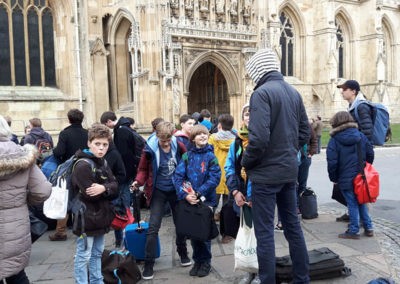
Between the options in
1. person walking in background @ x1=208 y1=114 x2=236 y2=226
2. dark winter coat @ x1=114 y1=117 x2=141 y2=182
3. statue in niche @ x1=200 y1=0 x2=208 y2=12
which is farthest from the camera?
statue in niche @ x1=200 y1=0 x2=208 y2=12

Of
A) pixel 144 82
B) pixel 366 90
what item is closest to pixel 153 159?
pixel 144 82

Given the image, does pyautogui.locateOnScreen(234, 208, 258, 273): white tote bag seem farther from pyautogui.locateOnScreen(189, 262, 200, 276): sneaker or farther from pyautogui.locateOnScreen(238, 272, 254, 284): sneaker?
pyautogui.locateOnScreen(189, 262, 200, 276): sneaker

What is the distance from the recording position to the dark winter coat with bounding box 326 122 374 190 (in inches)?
216

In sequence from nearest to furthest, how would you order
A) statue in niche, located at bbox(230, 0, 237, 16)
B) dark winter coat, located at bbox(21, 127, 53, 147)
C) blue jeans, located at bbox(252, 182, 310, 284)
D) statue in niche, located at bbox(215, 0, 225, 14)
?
blue jeans, located at bbox(252, 182, 310, 284), dark winter coat, located at bbox(21, 127, 53, 147), statue in niche, located at bbox(215, 0, 225, 14), statue in niche, located at bbox(230, 0, 237, 16)

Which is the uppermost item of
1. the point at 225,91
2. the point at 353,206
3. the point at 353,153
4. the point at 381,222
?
the point at 225,91

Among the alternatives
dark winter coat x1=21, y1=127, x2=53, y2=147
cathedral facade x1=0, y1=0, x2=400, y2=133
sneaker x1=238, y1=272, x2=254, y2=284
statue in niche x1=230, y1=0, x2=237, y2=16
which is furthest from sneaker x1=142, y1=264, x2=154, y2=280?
statue in niche x1=230, y1=0, x2=237, y2=16

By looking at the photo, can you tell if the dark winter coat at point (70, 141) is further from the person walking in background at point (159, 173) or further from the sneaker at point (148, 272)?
the sneaker at point (148, 272)

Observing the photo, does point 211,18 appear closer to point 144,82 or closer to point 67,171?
point 144,82

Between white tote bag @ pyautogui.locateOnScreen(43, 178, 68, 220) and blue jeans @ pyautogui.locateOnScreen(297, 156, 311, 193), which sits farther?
blue jeans @ pyautogui.locateOnScreen(297, 156, 311, 193)

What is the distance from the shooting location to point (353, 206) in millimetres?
5504

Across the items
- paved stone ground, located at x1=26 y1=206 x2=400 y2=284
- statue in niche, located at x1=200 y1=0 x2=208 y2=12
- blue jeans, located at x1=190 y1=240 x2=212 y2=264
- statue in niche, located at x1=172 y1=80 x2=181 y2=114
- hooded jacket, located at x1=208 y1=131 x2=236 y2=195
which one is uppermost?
statue in niche, located at x1=200 y1=0 x2=208 y2=12

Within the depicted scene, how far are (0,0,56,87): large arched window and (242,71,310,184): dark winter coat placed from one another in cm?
1710

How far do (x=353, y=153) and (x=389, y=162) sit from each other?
8.62 metres

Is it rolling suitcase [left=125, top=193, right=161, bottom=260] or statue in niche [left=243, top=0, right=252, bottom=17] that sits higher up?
statue in niche [left=243, top=0, right=252, bottom=17]
